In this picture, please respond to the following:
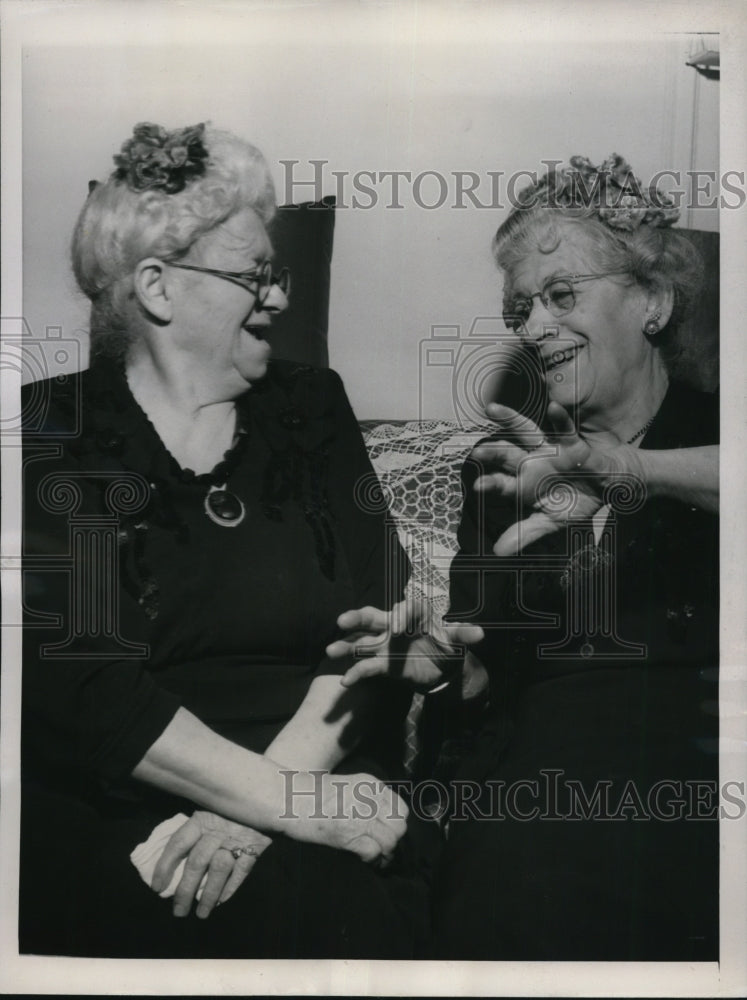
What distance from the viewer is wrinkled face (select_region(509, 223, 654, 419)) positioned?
2.30 m

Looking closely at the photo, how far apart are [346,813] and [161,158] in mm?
1486

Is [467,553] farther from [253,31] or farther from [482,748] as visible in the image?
[253,31]

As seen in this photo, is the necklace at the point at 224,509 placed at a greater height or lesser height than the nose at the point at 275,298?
lesser

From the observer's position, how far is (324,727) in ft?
7.53

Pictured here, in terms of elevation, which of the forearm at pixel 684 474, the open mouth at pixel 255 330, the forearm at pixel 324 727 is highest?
the open mouth at pixel 255 330

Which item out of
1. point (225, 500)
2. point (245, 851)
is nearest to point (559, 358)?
point (225, 500)

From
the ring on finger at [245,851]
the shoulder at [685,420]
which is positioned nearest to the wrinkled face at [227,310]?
the shoulder at [685,420]

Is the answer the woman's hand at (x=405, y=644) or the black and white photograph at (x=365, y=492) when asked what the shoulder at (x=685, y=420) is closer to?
the black and white photograph at (x=365, y=492)

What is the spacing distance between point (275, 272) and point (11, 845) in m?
1.40

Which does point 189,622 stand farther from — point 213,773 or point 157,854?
point 157,854

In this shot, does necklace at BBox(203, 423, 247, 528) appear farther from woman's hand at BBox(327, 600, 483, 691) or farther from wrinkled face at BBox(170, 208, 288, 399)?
woman's hand at BBox(327, 600, 483, 691)

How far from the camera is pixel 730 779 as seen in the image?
2.33 meters

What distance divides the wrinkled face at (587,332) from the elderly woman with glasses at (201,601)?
0.47 metres

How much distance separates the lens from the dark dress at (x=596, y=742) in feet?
7.58
